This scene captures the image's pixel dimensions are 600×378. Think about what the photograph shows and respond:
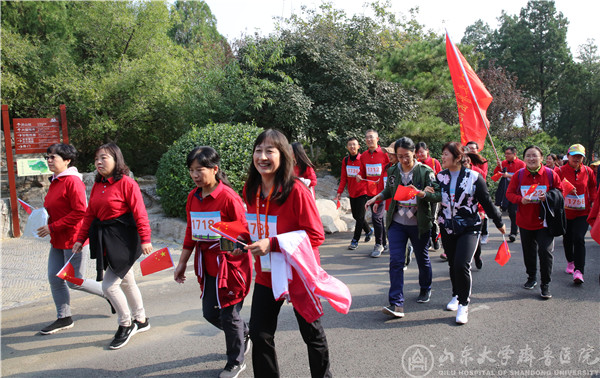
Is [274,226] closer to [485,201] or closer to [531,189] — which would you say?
[485,201]

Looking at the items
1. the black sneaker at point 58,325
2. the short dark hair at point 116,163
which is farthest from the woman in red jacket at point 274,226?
the black sneaker at point 58,325

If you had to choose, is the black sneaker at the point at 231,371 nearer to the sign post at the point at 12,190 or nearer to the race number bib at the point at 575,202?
the race number bib at the point at 575,202

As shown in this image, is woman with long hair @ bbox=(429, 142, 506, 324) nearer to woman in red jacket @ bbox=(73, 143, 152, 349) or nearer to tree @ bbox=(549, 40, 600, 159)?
woman in red jacket @ bbox=(73, 143, 152, 349)

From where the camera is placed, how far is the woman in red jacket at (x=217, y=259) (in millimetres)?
3348

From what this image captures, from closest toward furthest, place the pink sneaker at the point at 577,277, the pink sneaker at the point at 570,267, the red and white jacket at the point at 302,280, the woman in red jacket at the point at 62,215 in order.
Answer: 1. the red and white jacket at the point at 302,280
2. the woman in red jacket at the point at 62,215
3. the pink sneaker at the point at 577,277
4. the pink sneaker at the point at 570,267

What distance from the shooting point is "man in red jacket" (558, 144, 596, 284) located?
5711 millimetres

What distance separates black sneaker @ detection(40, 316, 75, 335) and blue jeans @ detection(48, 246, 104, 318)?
0.14 ft

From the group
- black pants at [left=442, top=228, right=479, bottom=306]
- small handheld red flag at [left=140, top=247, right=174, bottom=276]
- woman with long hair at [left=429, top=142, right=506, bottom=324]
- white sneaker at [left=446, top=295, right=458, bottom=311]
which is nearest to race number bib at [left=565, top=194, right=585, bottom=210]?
woman with long hair at [left=429, top=142, right=506, bottom=324]

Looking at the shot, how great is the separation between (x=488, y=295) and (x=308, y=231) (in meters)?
3.60

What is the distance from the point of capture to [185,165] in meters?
8.23

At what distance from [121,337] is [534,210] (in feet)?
16.1

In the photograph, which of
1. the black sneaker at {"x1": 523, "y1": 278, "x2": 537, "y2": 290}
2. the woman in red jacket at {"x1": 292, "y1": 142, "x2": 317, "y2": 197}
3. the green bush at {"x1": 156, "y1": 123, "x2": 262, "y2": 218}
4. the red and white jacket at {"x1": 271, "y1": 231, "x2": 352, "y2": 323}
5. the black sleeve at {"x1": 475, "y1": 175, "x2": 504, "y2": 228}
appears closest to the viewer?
the red and white jacket at {"x1": 271, "y1": 231, "x2": 352, "y2": 323}

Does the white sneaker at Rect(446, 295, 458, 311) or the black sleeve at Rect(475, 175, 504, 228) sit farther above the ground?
the black sleeve at Rect(475, 175, 504, 228)

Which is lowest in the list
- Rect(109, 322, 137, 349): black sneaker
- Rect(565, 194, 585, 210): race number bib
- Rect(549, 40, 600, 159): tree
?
Rect(109, 322, 137, 349): black sneaker
